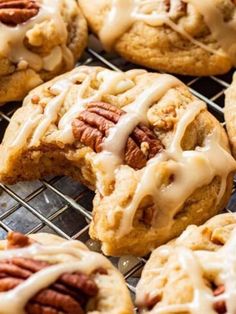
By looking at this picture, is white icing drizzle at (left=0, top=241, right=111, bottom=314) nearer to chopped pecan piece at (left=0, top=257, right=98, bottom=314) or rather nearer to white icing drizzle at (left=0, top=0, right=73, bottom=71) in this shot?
chopped pecan piece at (left=0, top=257, right=98, bottom=314)

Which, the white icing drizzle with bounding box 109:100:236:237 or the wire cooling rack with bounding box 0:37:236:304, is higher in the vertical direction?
the white icing drizzle with bounding box 109:100:236:237

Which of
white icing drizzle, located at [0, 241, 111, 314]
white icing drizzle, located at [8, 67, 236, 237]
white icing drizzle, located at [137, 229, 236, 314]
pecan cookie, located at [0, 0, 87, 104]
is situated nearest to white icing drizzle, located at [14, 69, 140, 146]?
white icing drizzle, located at [8, 67, 236, 237]

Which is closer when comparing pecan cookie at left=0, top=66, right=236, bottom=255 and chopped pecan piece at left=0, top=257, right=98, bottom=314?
A: chopped pecan piece at left=0, top=257, right=98, bottom=314

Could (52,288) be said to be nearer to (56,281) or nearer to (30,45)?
(56,281)

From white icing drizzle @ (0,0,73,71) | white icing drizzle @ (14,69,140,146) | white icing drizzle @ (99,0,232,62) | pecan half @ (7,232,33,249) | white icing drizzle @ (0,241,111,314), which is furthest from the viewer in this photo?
white icing drizzle @ (99,0,232,62)

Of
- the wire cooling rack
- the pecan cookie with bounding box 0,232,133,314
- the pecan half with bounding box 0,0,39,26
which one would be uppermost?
the pecan half with bounding box 0,0,39,26

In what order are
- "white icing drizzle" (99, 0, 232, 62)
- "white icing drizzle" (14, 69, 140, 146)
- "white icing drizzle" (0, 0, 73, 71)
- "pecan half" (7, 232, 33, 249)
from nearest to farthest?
1. "pecan half" (7, 232, 33, 249)
2. "white icing drizzle" (14, 69, 140, 146)
3. "white icing drizzle" (0, 0, 73, 71)
4. "white icing drizzle" (99, 0, 232, 62)

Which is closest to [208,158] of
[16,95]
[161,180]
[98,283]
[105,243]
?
[161,180]

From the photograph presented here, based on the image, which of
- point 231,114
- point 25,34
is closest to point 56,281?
point 231,114

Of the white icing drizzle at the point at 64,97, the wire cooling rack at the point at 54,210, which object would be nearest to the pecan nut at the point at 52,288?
the wire cooling rack at the point at 54,210
